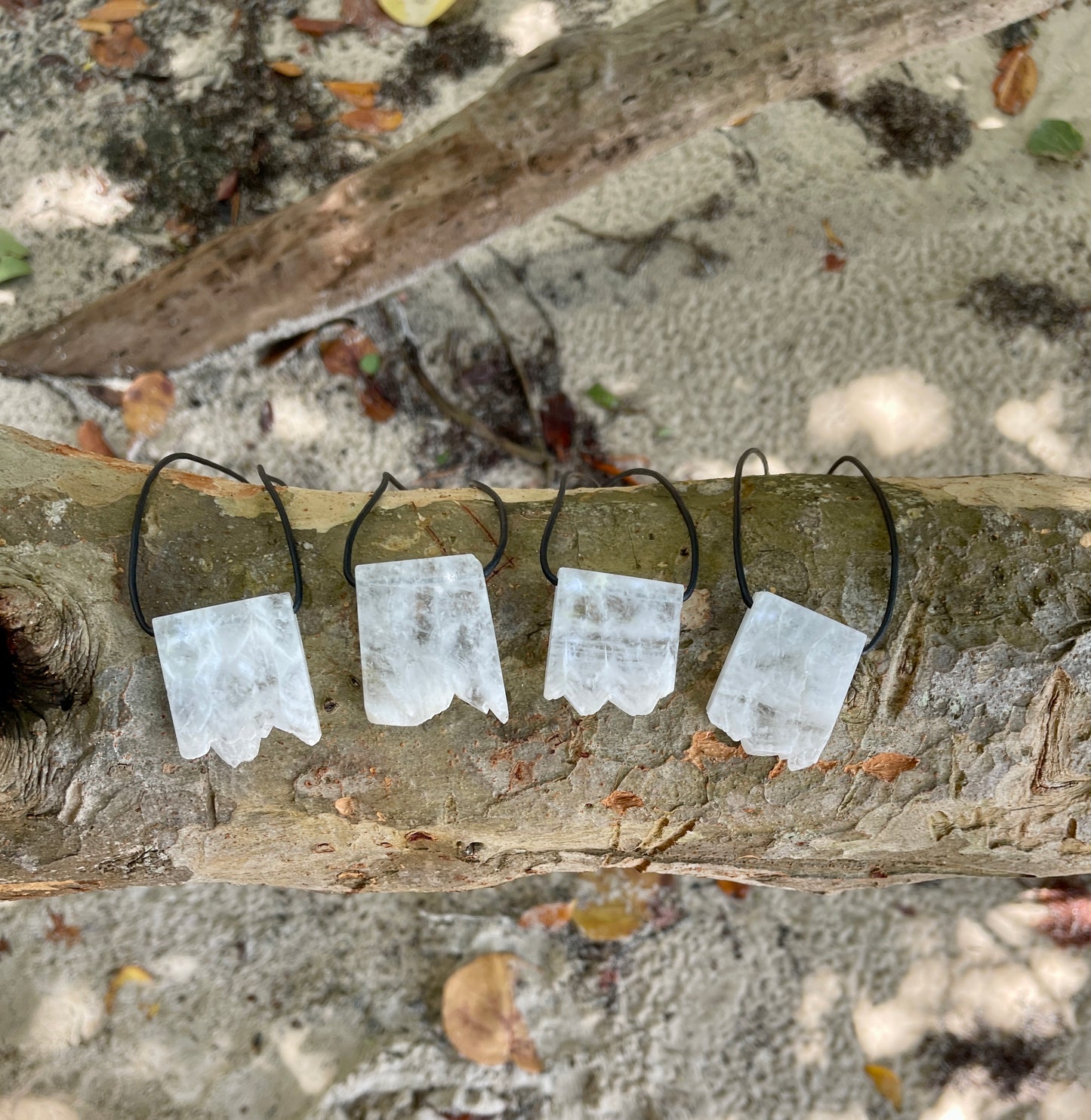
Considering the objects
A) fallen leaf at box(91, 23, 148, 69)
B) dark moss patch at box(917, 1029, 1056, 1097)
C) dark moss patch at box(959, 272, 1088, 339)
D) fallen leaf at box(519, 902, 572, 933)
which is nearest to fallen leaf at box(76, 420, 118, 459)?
fallen leaf at box(91, 23, 148, 69)

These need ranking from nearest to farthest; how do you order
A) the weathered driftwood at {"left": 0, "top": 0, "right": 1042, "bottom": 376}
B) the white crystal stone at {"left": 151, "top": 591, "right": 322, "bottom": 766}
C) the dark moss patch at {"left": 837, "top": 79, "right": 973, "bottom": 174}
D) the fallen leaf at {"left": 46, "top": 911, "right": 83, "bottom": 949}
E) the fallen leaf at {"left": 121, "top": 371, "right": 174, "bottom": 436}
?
1. the white crystal stone at {"left": 151, "top": 591, "right": 322, "bottom": 766}
2. the weathered driftwood at {"left": 0, "top": 0, "right": 1042, "bottom": 376}
3. the fallen leaf at {"left": 46, "top": 911, "right": 83, "bottom": 949}
4. the fallen leaf at {"left": 121, "top": 371, "right": 174, "bottom": 436}
5. the dark moss patch at {"left": 837, "top": 79, "right": 973, "bottom": 174}

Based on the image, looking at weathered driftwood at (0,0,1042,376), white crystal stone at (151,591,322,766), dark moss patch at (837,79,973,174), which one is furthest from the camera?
dark moss patch at (837,79,973,174)

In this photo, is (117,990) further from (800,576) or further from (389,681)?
(800,576)

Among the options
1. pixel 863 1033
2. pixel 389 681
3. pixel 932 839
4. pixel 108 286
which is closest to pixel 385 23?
pixel 108 286

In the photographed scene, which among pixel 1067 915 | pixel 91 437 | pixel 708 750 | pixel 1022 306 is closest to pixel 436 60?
pixel 91 437

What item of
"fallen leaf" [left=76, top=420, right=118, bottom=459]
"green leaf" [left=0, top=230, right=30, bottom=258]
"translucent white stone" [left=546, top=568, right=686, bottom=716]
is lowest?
"fallen leaf" [left=76, top=420, right=118, bottom=459]

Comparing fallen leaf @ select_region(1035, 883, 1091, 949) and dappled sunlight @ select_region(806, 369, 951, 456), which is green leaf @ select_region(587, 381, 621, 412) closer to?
dappled sunlight @ select_region(806, 369, 951, 456)
